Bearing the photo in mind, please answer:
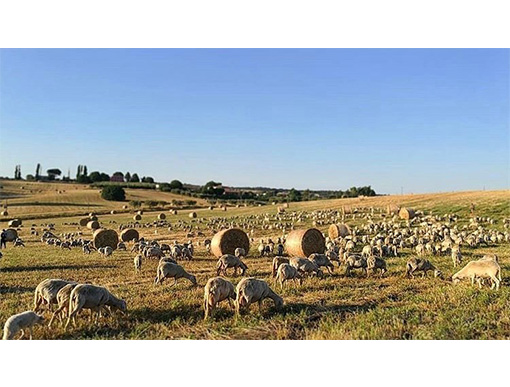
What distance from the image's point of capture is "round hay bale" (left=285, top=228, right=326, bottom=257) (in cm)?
2063

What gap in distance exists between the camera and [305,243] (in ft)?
67.8

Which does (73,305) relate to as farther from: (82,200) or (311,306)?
(82,200)

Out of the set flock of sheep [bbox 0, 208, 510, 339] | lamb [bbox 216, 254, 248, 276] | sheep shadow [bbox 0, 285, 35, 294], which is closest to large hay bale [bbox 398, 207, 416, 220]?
flock of sheep [bbox 0, 208, 510, 339]

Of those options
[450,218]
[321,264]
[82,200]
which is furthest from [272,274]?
[82,200]

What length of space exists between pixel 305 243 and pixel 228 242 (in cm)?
392

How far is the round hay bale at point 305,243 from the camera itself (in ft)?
67.7

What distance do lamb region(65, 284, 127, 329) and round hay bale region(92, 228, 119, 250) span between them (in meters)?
19.2

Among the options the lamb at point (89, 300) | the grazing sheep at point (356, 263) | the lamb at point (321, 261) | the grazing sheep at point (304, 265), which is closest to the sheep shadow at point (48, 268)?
the grazing sheep at point (304, 265)

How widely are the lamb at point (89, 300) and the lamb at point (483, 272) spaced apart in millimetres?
10046

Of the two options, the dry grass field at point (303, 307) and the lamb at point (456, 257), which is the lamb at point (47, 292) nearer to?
the dry grass field at point (303, 307)

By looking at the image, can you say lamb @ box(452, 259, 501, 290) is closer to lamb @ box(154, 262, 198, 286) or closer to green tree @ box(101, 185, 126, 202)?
lamb @ box(154, 262, 198, 286)

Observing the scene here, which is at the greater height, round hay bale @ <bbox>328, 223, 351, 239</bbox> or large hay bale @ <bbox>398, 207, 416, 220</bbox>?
large hay bale @ <bbox>398, 207, 416, 220</bbox>

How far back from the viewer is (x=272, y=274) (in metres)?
15.2

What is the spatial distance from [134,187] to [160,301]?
99.2 metres
